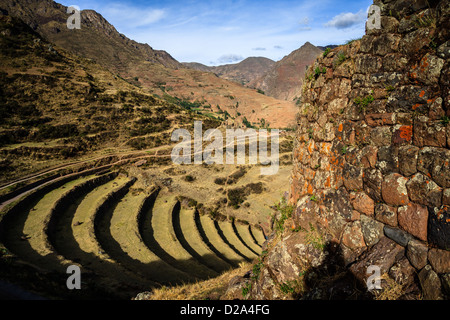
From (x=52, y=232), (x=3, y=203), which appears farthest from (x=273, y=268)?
(x=3, y=203)

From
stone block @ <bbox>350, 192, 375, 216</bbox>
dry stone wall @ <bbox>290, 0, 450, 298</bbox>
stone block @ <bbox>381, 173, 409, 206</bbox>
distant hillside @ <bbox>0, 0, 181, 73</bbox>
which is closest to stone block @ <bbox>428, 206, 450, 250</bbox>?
dry stone wall @ <bbox>290, 0, 450, 298</bbox>

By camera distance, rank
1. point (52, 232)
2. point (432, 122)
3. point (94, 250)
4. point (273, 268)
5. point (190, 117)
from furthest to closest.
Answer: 1. point (190, 117)
2. point (52, 232)
3. point (94, 250)
4. point (273, 268)
5. point (432, 122)

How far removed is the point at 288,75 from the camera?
16125 cm

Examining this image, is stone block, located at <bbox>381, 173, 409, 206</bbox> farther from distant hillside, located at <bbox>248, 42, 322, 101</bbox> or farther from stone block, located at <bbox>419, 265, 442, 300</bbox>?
distant hillside, located at <bbox>248, 42, 322, 101</bbox>

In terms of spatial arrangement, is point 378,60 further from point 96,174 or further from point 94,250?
point 96,174

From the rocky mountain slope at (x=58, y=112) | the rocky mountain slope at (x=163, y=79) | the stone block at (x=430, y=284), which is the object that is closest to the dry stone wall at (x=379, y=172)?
the stone block at (x=430, y=284)

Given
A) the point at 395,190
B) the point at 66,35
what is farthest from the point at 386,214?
the point at 66,35

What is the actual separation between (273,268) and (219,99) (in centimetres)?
9442

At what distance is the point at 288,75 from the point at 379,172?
172 m

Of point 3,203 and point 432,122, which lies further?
point 3,203

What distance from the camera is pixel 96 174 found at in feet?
102

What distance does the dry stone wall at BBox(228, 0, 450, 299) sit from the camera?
157 inches

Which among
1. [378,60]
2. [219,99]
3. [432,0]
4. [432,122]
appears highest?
[219,99]

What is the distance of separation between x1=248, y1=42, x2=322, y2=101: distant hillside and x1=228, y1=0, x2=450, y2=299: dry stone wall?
148 metres
